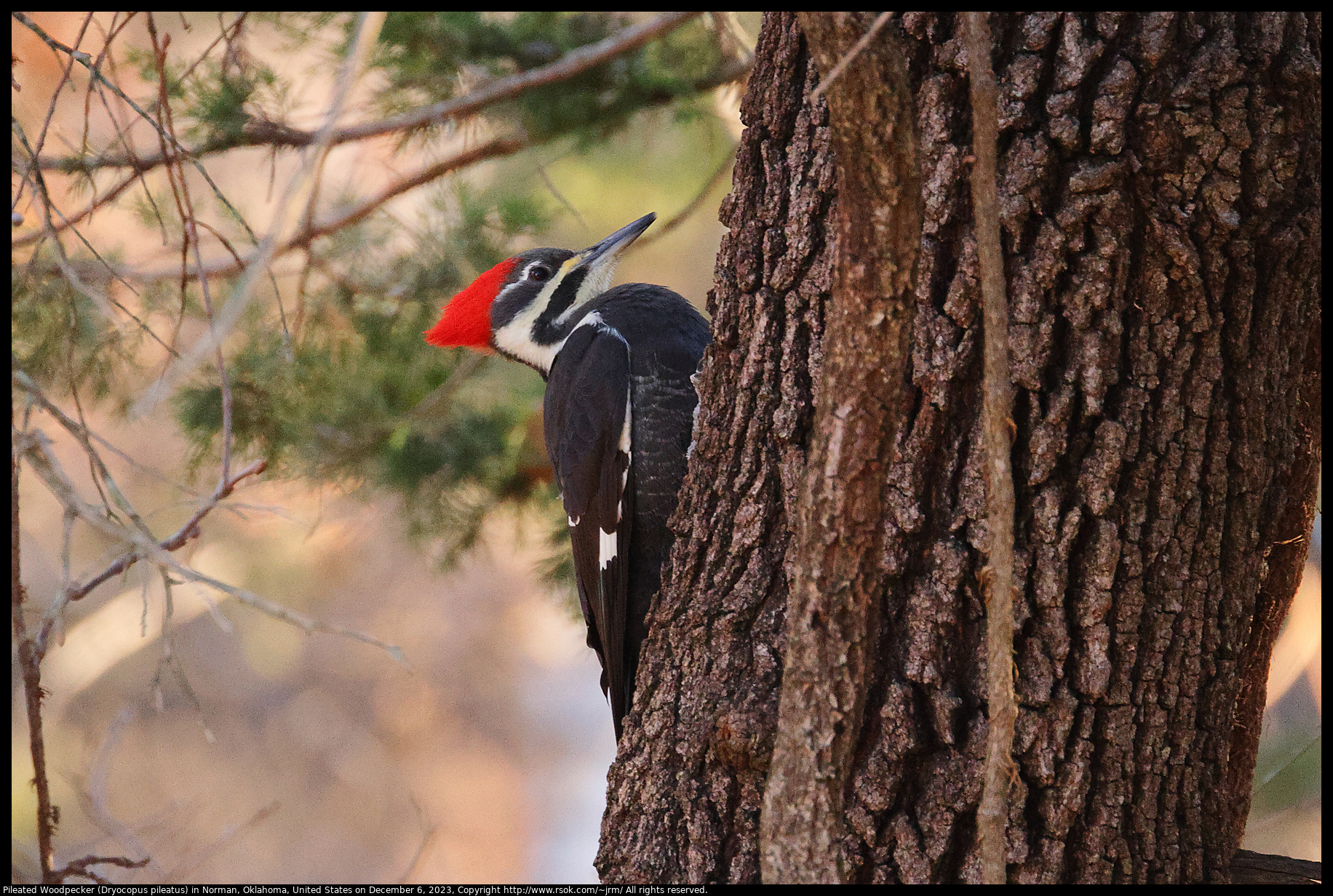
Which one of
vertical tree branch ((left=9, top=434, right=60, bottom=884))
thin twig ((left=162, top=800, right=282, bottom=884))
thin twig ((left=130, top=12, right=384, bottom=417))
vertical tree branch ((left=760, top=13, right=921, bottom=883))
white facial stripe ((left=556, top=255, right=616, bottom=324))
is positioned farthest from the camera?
white facial stripe ((left=556, top=255, right=616, bottom=324))

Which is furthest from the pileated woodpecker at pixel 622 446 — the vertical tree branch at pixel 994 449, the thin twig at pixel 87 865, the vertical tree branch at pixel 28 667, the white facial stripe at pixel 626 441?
the vertical tree branch at pixel 994 449

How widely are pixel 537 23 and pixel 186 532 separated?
206 cm

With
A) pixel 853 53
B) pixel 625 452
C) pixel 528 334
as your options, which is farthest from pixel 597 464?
pixel 853 53

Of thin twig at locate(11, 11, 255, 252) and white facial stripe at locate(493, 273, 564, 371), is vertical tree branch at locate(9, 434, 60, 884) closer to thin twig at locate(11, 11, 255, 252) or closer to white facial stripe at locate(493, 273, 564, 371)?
thin twig at locate(11, 11, 255, 252)

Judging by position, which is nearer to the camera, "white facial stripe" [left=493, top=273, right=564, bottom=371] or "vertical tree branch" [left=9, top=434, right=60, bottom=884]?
"vertical tree branch" [left=9, top=434, right=60, bottom=884]

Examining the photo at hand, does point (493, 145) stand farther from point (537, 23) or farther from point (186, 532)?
point (186, 532)

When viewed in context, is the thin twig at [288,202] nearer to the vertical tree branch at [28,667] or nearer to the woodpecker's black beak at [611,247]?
the vertical tree branch at [28,667]

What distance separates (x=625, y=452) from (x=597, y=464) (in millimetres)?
72

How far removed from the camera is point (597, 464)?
2.24m

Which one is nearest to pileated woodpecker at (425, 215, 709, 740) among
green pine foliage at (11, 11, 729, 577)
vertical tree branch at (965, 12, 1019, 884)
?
green pine foliage at (11, 11, 729, 577)

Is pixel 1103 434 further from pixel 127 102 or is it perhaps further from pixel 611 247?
pixel 611 247

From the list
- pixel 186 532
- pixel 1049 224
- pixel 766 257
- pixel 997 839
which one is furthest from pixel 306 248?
pixel 997 839

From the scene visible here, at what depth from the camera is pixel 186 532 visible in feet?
4.35

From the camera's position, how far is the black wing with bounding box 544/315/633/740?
217cm
